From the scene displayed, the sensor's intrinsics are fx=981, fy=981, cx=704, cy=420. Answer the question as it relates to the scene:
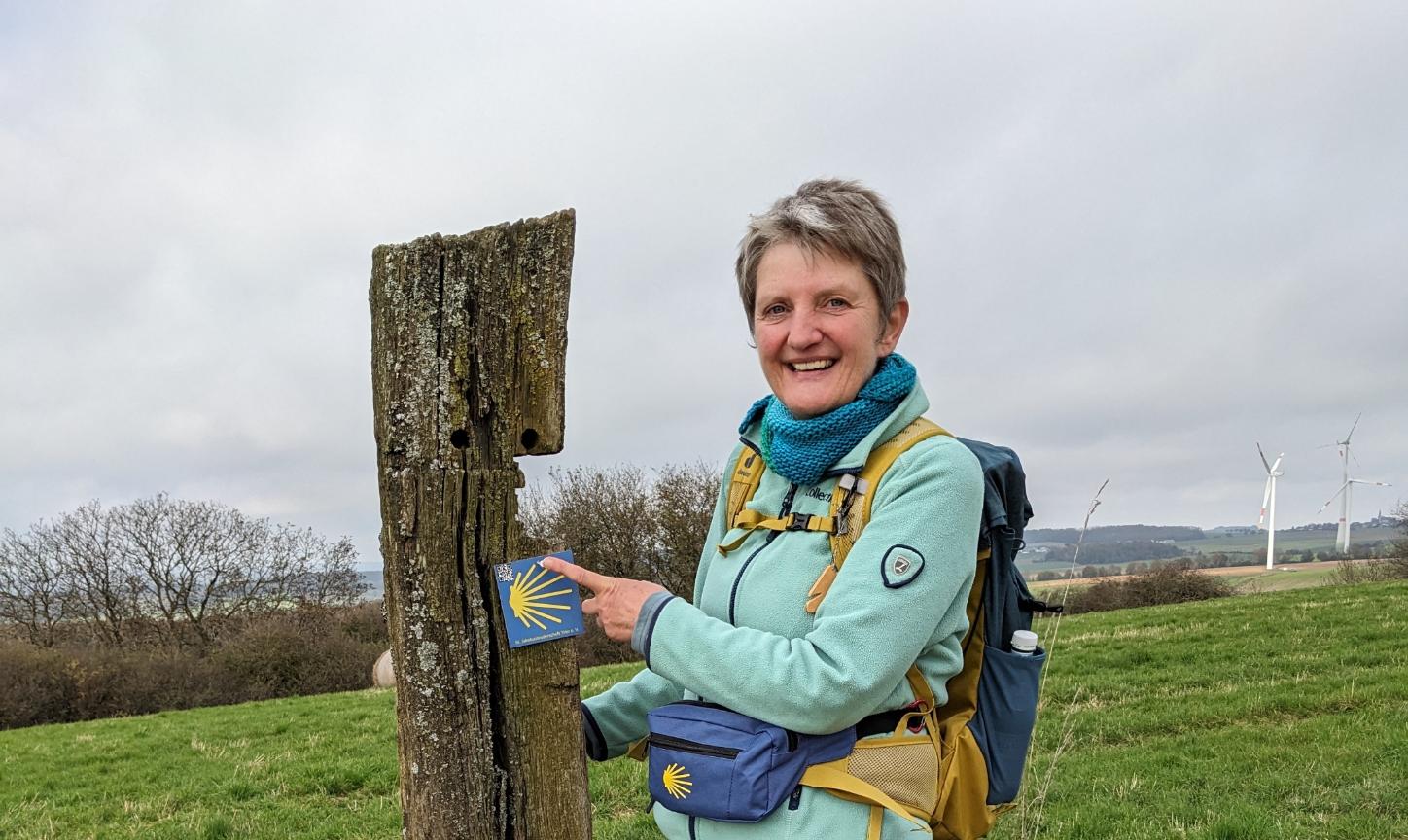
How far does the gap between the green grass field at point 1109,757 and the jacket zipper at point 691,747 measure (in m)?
2.54

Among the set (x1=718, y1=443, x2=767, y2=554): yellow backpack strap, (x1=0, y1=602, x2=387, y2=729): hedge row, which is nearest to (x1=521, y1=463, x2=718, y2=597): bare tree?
(x1=0, y1=602, x2=387, y2=729): hedge row

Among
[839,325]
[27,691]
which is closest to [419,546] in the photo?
[839,325]

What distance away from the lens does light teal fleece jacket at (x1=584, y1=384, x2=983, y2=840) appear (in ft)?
6.82

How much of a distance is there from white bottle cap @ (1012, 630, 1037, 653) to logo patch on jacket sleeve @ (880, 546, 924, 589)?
551mm

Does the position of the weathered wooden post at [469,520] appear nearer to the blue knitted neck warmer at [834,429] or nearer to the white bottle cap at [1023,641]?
the blue knitted neck warmer at [834,429]

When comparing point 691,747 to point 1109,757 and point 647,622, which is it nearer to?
point 647,622

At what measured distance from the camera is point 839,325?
2.48m

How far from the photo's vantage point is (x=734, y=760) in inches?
86.1

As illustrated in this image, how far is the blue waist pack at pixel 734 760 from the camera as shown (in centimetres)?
217

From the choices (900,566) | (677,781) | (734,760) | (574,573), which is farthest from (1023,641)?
(574,573)

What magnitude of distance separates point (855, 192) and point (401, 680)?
1737 millimetres

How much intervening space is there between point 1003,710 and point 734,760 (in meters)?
0.75

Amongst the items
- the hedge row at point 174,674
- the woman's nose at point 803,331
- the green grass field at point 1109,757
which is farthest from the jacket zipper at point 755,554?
the hedge row at point 174,674

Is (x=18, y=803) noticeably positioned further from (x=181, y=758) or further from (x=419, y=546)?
(x=419, y=546)
